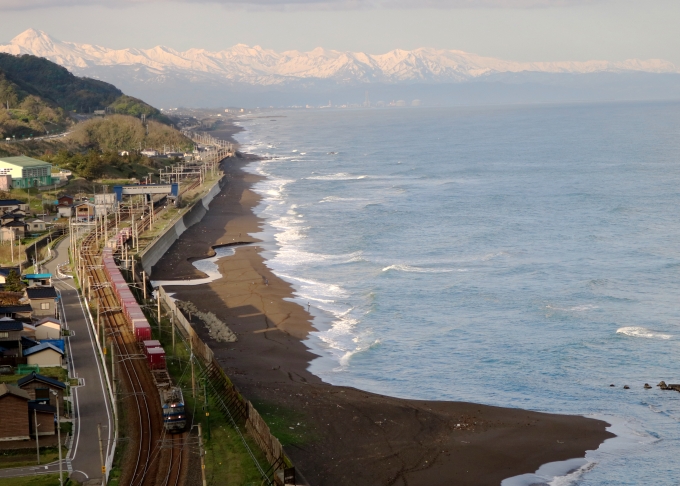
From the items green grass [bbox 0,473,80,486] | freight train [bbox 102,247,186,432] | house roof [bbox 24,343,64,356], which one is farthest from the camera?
house roof [bbox 24,343,64,356]

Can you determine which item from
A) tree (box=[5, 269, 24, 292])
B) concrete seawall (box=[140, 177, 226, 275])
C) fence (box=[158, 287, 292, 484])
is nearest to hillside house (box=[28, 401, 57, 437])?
fence (box=[158, 287, 292, 484])

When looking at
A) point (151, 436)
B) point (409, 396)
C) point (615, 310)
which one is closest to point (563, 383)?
point (409, 396)

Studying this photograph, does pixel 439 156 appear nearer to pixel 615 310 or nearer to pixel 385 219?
pixel 385 219

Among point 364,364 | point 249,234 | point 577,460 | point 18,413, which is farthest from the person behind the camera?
point 249,234

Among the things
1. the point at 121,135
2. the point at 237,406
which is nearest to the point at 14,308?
the point at 237,406

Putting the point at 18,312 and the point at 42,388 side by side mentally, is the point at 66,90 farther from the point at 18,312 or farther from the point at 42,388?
the point at 42,388

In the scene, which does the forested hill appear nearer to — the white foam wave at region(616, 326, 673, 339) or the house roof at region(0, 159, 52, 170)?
the house roof at region(0, 159, 52, 170)

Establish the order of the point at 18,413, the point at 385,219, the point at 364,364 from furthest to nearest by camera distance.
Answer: the point at 385,219
the point at 364,364
the point at 18,413

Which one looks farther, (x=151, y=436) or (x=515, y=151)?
(x=515, y=151)
